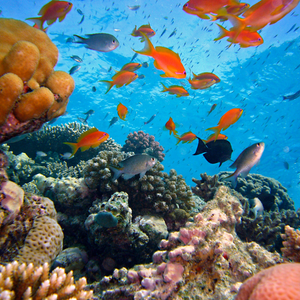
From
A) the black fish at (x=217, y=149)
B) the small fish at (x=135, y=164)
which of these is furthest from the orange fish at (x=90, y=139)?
the black fish at (x=217, y=149)

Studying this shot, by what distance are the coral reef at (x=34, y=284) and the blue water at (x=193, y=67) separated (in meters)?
10.6

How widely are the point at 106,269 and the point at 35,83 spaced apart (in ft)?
10.6

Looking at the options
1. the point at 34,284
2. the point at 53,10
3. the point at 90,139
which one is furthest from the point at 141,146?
the point at 34,284

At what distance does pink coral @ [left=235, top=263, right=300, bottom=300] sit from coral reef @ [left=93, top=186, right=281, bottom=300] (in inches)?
28.9

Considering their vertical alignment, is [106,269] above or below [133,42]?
below

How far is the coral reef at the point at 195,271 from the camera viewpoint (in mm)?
1718

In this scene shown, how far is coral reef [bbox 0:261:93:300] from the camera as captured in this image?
1.48m

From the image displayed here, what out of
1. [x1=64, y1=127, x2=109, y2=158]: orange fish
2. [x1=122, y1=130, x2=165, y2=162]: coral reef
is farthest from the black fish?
[x1=122, y1=130, x2=165, y2=162]: coral reef

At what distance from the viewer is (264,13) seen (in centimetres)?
259

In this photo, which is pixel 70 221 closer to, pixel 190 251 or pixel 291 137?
pixel 190 251

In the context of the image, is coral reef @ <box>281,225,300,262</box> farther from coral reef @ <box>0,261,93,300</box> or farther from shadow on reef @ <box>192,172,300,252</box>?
coral reef @ <box>0,261,93,300</box>

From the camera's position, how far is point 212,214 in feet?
8.51

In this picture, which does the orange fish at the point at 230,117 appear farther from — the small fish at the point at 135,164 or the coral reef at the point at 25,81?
the coral reef at the point at 25,81

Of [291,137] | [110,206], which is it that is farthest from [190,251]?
[291,137]
